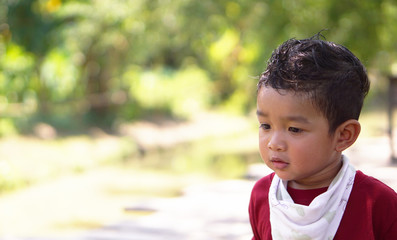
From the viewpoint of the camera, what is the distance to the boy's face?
4.77 feet

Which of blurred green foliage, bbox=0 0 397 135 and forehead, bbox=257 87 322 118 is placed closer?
forehead, bbox=257 87 322 118

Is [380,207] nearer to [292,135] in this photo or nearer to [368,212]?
[368,212]

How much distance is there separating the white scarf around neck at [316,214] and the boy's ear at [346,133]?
0.22ft

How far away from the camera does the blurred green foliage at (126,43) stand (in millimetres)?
8141

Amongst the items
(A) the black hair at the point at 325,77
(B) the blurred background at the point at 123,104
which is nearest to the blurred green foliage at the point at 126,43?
(B) the blurred background at the point at 123,104

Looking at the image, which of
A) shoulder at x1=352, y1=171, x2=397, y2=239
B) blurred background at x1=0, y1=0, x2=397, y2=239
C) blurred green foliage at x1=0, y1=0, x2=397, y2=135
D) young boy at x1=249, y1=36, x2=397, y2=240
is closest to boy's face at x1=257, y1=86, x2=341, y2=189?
young boy at x1=249, y1=36, x2=397, y2=240

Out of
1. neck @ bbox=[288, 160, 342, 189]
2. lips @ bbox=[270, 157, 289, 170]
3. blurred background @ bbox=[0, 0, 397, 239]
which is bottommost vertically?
neck @ bbox=[288, 160, 342, 189]

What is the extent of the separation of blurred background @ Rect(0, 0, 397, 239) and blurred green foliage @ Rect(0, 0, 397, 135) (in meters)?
0.03

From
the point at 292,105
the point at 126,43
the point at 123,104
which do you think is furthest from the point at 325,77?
the point at 123,104

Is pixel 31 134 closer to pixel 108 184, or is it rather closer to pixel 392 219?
pixel 108 184

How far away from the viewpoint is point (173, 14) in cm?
1317

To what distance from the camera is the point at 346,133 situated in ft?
4.98

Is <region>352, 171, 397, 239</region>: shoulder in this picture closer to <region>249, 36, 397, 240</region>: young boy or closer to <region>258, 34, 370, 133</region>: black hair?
<region>249, 36, 397, 240</region>: young boy

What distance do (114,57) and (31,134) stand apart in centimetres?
385
